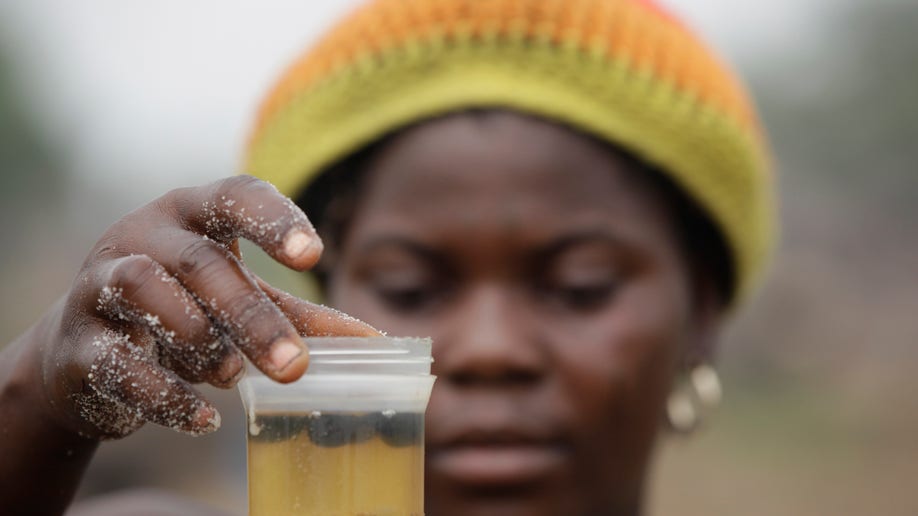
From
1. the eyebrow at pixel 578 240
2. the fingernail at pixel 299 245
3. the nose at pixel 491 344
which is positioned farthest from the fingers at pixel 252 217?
the eyebrow at pixel 578 240

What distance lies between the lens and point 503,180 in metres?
2.39

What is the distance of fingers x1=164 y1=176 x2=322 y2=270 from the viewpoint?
1189 millimetres

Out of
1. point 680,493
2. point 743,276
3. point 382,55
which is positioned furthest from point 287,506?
point 680,493

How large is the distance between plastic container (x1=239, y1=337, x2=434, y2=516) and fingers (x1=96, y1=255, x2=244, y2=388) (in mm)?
50

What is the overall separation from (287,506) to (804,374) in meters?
12.2

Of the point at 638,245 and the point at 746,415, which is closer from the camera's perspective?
the point at 638,245

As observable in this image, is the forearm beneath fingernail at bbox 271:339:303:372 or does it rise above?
above

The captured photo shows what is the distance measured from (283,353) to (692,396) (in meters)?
1.82

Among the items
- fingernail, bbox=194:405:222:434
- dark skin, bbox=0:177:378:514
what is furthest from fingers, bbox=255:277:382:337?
fingernail, bbox=194:405:222:434

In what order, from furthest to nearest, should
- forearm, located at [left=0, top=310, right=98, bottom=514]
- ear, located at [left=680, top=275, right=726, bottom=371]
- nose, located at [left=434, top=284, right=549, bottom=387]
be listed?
ear, located at [left=680, top=275, right=726, bottom=371] → nose, located at [left=434, top=284, right=549, bottom=387] → forearm, located at [left=0, top=310, right=98, bottom=514]

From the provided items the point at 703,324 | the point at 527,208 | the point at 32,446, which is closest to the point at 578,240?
the point at 527,208

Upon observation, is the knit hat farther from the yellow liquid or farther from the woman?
the yellow liquid

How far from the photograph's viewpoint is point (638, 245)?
247cm

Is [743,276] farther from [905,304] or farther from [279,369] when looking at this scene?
[905,304]
